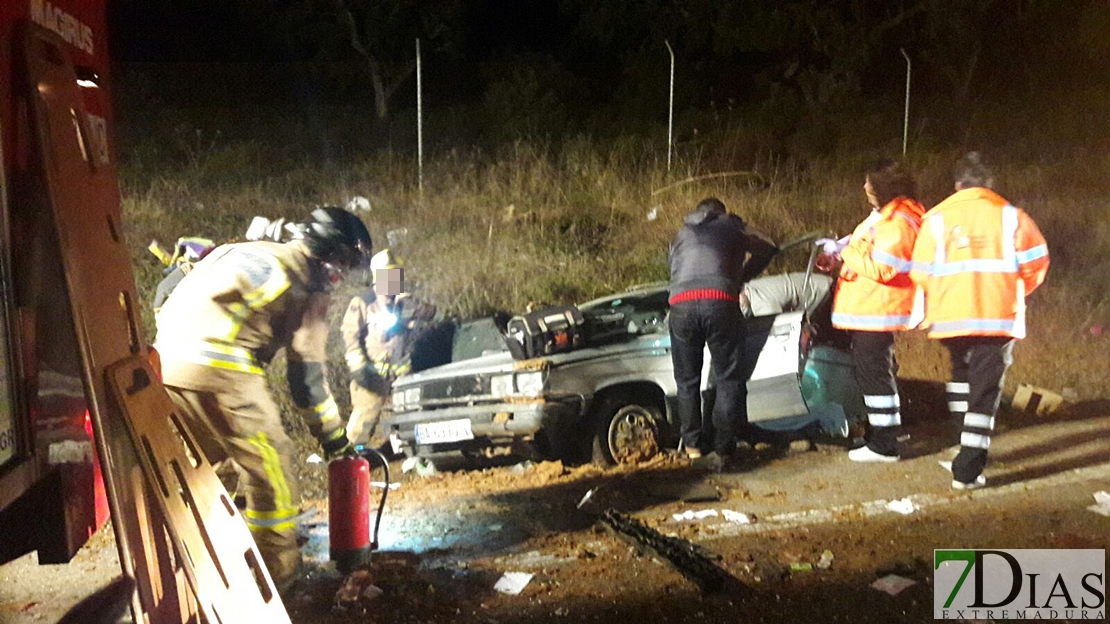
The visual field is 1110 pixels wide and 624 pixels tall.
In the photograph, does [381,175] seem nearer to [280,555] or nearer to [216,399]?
[216,399]

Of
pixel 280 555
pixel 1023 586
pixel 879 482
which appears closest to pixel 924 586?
pixel 1023 586

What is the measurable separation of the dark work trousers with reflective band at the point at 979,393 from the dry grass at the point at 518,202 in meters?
0.63

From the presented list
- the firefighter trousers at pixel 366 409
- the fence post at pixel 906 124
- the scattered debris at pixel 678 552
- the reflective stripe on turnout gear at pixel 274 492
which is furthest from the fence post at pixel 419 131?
the fence post at pixel 906 124

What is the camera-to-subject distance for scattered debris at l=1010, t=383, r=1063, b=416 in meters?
5.96

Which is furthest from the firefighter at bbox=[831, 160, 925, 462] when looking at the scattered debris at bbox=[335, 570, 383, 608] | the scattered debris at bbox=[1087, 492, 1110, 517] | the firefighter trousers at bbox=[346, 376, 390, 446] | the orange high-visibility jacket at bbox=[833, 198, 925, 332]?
the scattered debris at bbox=[335, 570, 383, 608]

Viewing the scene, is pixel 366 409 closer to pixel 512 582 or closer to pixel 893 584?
pixel 512 582

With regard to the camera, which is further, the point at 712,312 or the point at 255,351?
the point at 712,312

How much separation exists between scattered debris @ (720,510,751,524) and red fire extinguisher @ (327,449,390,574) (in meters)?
1.83

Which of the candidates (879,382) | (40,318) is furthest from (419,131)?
(879,382)

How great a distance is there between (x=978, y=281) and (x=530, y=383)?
2424 millimetres

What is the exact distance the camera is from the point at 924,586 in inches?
153

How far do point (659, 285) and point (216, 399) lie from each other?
258cm

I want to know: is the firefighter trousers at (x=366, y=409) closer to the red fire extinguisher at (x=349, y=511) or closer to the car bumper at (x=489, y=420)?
the car bumper at (x=489, y=420)

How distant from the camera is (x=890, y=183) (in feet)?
16.9
